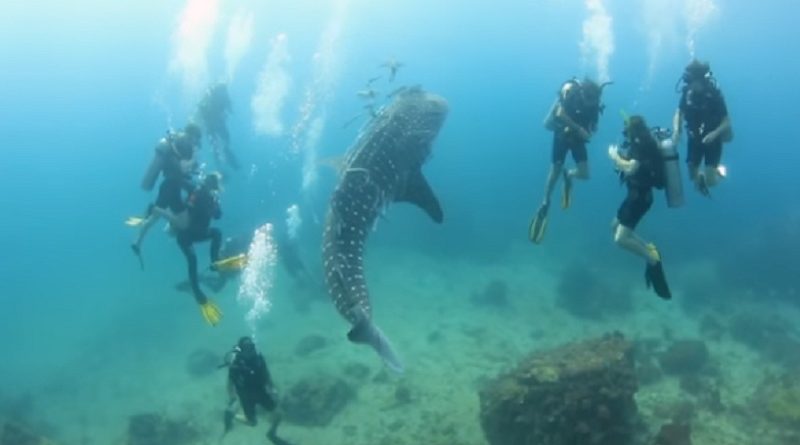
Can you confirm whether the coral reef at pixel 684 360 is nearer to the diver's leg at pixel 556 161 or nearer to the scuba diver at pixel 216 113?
the diver's leg at pixel 556 161

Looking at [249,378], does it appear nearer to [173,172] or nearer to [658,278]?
[173,172]

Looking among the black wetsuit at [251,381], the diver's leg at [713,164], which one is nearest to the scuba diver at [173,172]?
the black wetsuit at [251,381]

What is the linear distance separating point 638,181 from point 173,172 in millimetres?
9548

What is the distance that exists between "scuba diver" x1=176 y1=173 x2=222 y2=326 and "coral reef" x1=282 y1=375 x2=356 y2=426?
4610 mm

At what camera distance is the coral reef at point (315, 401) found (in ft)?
59.0

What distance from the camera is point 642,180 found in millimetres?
9945

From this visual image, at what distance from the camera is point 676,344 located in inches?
771

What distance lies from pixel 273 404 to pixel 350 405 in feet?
18.5

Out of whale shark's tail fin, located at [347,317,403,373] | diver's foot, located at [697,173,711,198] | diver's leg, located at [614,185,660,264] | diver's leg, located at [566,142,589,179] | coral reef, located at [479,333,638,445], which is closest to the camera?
whale shark's tail fin, located at [347,317,403,373]

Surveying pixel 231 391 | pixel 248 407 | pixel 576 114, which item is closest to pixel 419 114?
pixel 576 114

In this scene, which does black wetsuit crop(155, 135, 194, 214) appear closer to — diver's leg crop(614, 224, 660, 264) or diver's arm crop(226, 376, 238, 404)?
diver's arm crop(226, 376, 238, 404)

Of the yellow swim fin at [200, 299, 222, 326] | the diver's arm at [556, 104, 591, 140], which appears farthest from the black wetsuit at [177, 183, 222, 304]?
the diver's arm at [556, 104, 591, 140]

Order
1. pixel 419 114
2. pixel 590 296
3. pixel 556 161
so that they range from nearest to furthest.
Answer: pixel 419 114
pixel 556 161
pixel 590 296

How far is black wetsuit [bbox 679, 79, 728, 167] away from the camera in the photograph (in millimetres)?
10531
